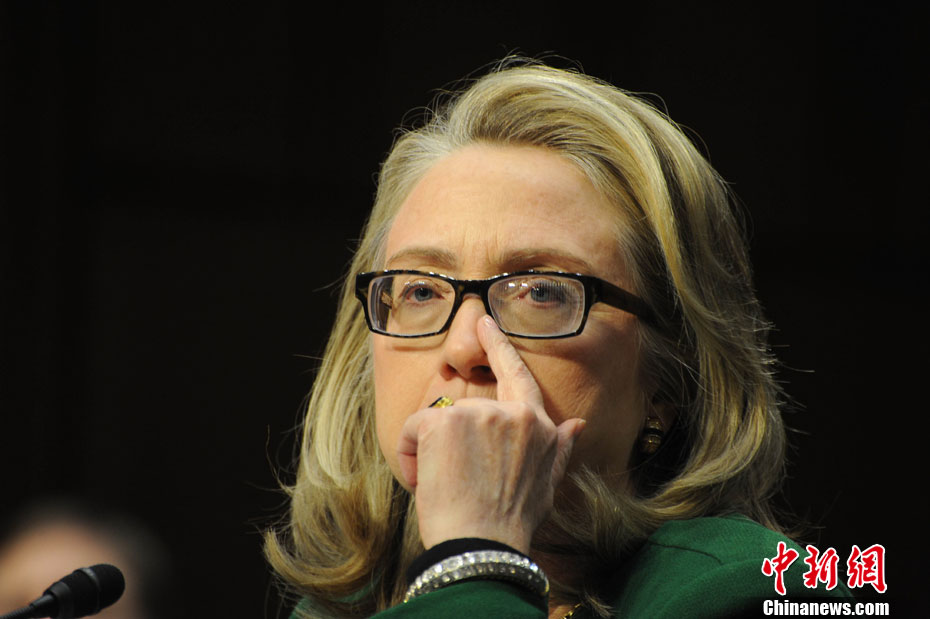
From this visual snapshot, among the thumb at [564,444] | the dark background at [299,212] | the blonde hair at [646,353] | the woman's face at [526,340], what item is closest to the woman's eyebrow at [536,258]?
the woman's face at [526,340]

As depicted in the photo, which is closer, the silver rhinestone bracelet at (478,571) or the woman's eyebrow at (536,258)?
the silver rhinestone bracelet at (478,571)

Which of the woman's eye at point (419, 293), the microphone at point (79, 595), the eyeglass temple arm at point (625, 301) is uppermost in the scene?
the woman's eye at point (419, 293)

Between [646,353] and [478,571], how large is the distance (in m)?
0.53

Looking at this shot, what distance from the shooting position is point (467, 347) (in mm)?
1443

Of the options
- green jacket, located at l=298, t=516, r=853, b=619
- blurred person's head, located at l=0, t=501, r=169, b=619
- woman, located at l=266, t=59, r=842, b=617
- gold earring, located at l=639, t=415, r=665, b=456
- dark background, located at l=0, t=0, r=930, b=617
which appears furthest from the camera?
dark background, located at l=0, t=0, r=930, b=617

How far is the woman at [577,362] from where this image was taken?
4.23ft

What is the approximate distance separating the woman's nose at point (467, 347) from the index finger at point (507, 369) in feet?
0.04

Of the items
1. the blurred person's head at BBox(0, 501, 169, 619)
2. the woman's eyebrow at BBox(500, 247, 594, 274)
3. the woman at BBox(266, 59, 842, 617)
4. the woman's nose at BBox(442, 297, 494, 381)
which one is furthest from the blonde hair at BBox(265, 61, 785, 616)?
the blurred person's head at BBox(0, 501, 169, 619)

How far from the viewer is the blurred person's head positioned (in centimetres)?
230

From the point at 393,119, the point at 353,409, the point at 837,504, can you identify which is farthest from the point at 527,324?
the point at 837,504

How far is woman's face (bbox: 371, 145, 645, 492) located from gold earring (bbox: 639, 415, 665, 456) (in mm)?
26

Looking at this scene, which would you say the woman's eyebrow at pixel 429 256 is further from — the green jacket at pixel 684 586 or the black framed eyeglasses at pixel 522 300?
the green jacket at pixel 684 586

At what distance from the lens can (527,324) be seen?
146 cm

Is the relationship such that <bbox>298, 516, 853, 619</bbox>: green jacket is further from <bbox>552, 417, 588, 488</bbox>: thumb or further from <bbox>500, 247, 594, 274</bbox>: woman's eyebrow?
<bbox>500, 247, 594, 274</bbox>: woman's eyebrow
